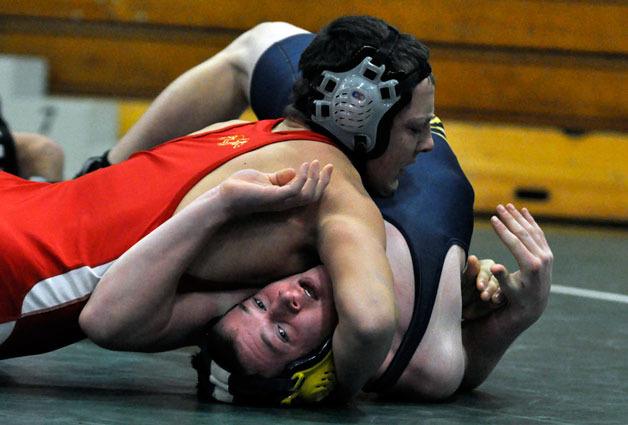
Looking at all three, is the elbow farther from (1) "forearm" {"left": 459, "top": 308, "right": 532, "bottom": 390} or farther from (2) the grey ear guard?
(1) "forearm" {"left": 459, "top": 308, "right": 532, "bottom": 390}

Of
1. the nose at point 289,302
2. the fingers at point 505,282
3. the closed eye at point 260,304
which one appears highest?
the nose at point 289,302

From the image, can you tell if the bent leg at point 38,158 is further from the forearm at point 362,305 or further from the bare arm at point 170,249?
the forearm at point 362,305

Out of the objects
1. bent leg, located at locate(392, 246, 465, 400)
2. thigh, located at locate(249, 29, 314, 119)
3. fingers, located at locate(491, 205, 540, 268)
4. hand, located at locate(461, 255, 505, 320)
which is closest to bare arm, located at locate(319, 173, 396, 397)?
bent leg, located at locate(392, 246, 465, 400)

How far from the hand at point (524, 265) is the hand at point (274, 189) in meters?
0.48

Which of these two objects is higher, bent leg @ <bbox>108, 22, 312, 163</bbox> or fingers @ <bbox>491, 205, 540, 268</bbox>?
fingers @ <bbox>491, 205, 540, 268</bbox>

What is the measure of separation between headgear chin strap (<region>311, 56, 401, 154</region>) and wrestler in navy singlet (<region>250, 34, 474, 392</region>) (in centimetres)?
26

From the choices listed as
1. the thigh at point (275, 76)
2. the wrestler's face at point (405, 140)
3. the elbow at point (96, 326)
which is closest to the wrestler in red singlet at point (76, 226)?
the elbow at point (96, 326)

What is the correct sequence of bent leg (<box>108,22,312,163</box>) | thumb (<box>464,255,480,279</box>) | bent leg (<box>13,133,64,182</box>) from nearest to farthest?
thumb (<box>464,255,480,279</box>) → bent leg (<box>108,22,312,163</box>) → bent leg (<box>13,133,64,182</box>)

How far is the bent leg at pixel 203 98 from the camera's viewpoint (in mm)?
4250

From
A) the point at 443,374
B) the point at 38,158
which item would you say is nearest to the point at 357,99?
the point at 443,374

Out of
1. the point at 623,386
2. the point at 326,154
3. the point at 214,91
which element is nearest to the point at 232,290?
the point at 326,154

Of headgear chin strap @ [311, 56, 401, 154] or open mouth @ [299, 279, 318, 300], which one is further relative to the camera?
headgear chin strap @ [311, 56, 401, 154]

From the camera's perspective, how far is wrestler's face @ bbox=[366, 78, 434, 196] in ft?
10.5

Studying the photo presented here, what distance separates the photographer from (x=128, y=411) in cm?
284
